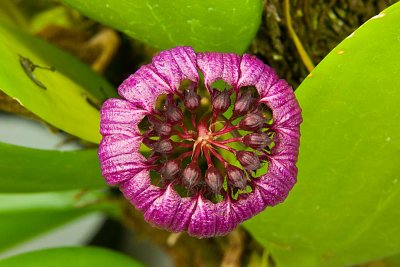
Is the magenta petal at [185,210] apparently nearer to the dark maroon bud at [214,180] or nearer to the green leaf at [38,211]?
the dark maroon bud at [214,180]

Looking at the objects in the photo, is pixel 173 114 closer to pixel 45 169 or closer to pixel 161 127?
pixel 161 127

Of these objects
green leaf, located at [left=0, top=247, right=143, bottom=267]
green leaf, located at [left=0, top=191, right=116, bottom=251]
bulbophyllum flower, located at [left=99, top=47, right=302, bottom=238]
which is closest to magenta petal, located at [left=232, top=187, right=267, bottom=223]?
bulbophyllum flower, located at [left=99, top=47, right=302, bottom=238]

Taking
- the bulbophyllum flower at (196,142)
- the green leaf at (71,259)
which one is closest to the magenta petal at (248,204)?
the bulbophyllum flower at (196,142)

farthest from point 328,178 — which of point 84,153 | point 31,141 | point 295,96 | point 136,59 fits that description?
point 31,141

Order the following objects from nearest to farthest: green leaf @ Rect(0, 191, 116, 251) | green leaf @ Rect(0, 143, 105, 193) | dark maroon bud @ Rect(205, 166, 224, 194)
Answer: dark maroon bud @ Rect(205, 166, 224, 194) → green leaf @ Rect(0, 143, 105, 193) → green leaf @ Rect(0, 191, 116, 251)

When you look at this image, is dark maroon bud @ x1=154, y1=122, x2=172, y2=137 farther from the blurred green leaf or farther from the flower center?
the blurred green leaf
